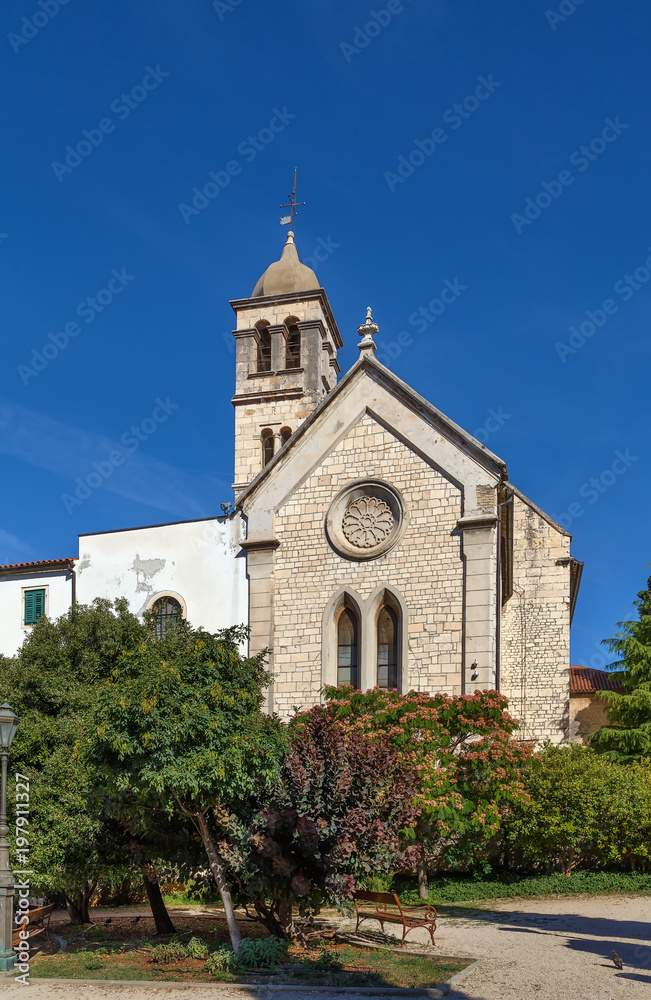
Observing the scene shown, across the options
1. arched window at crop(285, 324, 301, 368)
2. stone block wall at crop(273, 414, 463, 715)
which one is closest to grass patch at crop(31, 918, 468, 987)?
stone block wall at crop(273, 414, 463, 715)

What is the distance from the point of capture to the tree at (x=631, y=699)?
88.8 feet

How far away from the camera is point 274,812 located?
Result: 13789 mm

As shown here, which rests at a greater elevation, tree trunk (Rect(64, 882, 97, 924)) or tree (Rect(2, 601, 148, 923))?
Answer: tree (Rect(2, 601, 148, 923))

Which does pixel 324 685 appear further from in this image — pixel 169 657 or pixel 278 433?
Answer: pixel 278 433

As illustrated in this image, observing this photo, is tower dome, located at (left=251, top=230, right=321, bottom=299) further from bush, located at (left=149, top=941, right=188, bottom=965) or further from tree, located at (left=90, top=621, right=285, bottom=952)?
bush, located at (left=149, top=941, right=188, bottom=965)

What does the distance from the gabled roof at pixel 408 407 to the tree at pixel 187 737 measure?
10475 mm

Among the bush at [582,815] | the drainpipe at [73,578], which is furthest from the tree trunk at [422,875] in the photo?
the drainpipe at [73,578]

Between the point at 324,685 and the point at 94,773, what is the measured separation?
27.4 feet

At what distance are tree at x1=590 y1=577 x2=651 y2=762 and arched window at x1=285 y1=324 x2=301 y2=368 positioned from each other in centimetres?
1983

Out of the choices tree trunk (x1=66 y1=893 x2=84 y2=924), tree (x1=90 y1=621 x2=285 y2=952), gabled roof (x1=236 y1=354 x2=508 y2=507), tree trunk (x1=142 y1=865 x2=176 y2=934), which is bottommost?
tree trunk (x1=66 y1=893 x2=84 y2=924)

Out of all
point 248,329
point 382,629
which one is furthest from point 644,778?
point 248,329

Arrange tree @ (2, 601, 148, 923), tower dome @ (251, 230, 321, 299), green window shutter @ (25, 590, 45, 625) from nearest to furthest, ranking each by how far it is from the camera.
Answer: tree @ (2, 601, 148, 923) → green window shutter @ (25, 590, 45, 625) → tower dome @ (251, 230, 321, 299)

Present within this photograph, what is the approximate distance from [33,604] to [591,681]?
18.2 m

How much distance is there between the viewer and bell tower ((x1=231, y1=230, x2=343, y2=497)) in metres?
43.1
